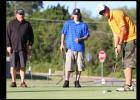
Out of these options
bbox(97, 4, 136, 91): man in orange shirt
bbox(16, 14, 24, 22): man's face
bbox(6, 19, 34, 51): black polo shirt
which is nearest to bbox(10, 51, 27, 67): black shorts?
bbox(6, 19, 34, 51): black polo shirt

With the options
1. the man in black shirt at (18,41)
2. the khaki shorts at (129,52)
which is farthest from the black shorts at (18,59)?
the khaki shorts at (129,52)

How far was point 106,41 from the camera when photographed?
56750mm

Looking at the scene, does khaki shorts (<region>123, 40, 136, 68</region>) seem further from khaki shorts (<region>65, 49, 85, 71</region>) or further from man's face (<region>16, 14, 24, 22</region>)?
man's face (<region>16, 14, 24, 22</region>)

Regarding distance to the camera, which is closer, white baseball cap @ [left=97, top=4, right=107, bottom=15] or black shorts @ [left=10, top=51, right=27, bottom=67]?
white baseball cap @ [left=97, top=4, right=107, bottom=15]

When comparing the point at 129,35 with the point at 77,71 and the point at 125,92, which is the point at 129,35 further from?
the point at 77,71

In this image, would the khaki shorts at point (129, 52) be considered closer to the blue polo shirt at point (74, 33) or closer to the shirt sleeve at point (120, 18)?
the shirt sleeve at point (120, 18)

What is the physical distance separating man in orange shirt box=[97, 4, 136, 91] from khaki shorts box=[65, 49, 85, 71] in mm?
2095

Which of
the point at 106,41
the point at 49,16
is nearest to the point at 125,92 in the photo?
the point at 106,41

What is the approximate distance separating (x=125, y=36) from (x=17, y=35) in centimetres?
319

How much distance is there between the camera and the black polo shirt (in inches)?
557

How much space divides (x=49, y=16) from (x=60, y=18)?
333 cm

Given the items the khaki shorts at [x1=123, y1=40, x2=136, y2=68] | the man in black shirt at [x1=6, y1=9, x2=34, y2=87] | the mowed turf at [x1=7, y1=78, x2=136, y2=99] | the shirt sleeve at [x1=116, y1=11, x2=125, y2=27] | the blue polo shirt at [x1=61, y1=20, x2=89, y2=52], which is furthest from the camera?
the blue polo shirt at [x1=61, y1=20, x2=89, y2=52]

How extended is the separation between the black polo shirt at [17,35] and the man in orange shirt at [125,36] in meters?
2.75

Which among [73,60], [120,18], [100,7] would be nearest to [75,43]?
[73,60]
